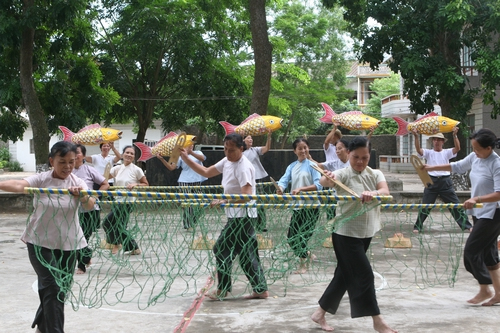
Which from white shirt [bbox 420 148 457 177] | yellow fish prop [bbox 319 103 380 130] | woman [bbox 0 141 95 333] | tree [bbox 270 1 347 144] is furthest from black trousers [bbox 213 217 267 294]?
tree [bbox 270 1 347 144]

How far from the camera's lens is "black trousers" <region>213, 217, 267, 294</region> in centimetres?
579

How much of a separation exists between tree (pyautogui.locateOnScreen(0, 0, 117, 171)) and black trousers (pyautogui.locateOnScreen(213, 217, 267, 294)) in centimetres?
1104

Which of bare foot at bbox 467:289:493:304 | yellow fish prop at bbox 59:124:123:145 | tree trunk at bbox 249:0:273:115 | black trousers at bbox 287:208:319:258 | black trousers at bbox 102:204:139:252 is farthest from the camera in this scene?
tree trunk at bbox 249:0:273:115

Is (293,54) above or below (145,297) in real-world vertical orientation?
above

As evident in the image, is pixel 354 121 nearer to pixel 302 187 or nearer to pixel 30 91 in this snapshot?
pixel 302 187

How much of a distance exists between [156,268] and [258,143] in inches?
341

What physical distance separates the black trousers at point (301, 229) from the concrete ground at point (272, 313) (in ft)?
1.56

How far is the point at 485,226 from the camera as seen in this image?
5508mm

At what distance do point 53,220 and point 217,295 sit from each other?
79.1 inches

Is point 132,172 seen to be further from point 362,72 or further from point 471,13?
point 362,72

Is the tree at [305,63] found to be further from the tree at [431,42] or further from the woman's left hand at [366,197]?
the woman's left hand at [366,197]

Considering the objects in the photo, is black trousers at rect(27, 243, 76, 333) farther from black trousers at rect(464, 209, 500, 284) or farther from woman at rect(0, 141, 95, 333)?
black trousers at rect(464, 209, 500, 284)

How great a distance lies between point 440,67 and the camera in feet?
53.3

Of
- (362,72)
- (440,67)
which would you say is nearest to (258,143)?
(440,67)
